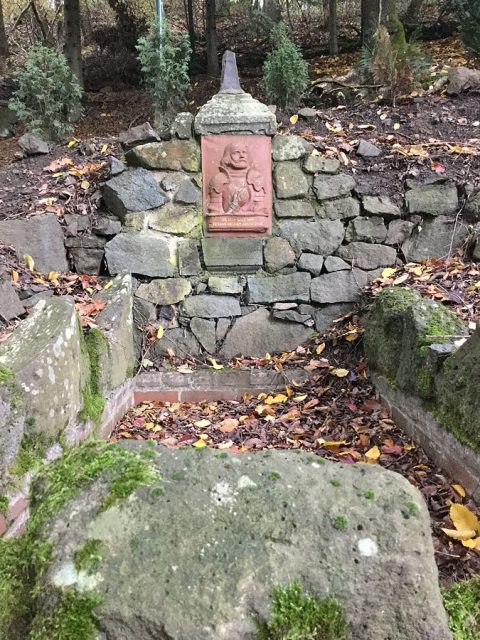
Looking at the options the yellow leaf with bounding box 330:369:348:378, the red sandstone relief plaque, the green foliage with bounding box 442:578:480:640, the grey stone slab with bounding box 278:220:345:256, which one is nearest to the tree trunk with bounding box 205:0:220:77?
the red sandstone relief plaque

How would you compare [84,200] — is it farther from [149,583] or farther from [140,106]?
[140,106]

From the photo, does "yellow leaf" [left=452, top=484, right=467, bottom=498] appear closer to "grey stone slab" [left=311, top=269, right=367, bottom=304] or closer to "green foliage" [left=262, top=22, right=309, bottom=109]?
"grey stone slab" [left=311, top=269, right=367, bottom=304]

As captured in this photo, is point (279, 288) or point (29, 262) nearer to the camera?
point (29, 262)

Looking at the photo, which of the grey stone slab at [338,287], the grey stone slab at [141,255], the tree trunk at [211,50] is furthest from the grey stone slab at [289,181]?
the tree trunk at [211,50]

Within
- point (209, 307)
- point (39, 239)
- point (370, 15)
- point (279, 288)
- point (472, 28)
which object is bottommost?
point (209, 307)

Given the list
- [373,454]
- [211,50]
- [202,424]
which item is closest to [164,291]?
[202,424]

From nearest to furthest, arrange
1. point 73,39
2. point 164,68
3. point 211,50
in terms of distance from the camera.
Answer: point 164,68 < point 73,39 < point 211,50

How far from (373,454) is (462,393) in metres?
0.64

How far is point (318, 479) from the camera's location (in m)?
1.36

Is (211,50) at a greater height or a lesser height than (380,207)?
greater

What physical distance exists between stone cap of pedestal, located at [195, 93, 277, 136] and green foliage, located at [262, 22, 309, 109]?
4.81ft

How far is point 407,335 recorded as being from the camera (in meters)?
3.39

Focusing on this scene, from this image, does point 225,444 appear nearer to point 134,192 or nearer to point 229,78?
point 134,192

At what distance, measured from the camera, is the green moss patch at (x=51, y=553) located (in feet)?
3.58
